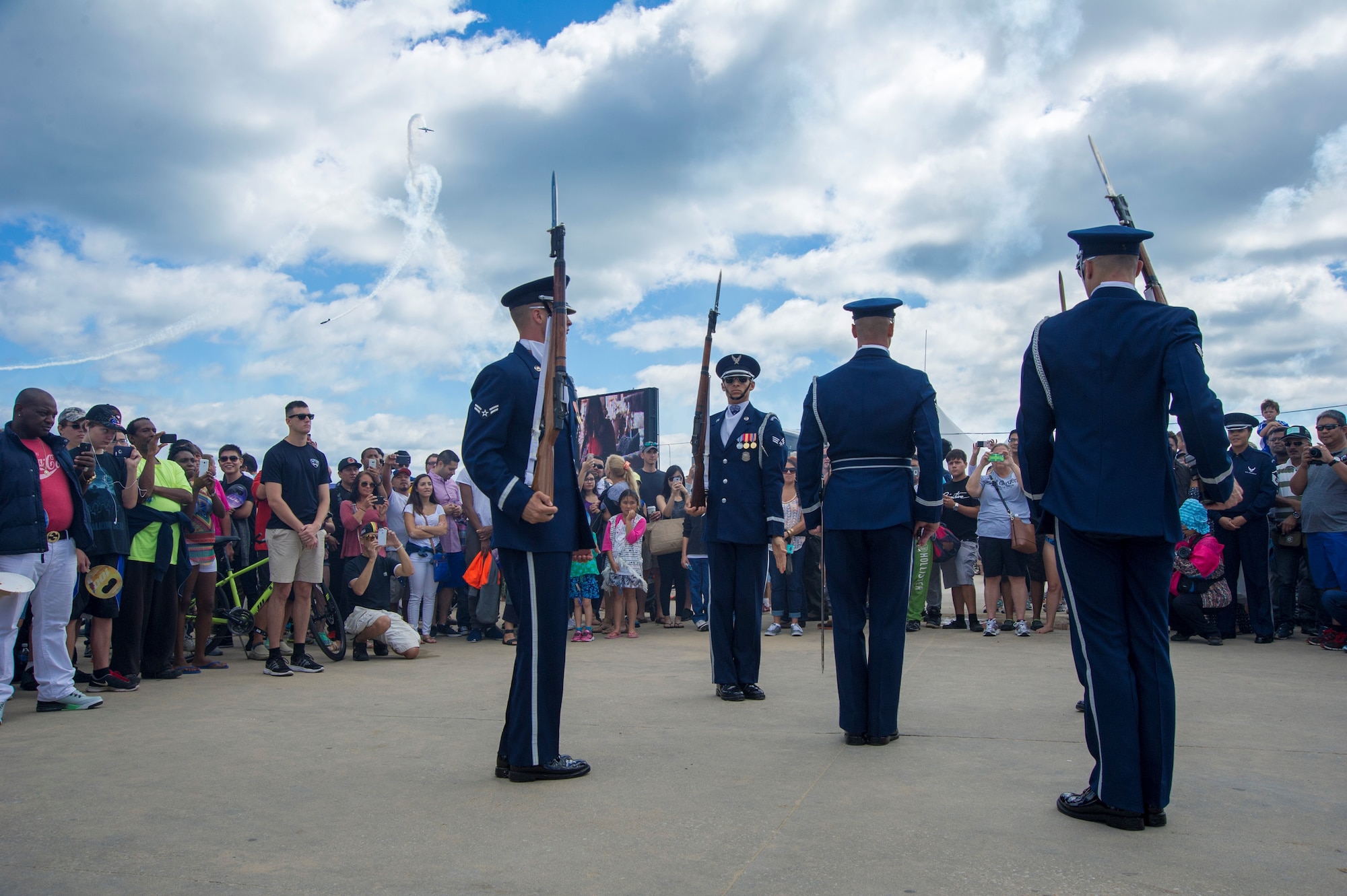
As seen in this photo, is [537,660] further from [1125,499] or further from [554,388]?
[1125,499]

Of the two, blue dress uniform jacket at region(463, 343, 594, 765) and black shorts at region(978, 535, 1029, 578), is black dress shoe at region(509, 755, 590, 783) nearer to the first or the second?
blue dress uniform jacket at region(463, 343, 594, 765)

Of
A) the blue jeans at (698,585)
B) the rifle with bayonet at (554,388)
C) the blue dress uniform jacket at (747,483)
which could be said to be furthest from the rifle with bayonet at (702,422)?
the blue jeans at (698,585)

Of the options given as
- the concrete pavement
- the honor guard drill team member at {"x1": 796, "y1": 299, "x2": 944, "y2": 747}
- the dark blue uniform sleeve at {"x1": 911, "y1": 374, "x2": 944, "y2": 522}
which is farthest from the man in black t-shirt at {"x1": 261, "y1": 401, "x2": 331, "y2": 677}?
the dark blue uniform sleeve at {"x1": 911, "y1": 374, "x2": 944, "y2": 522}

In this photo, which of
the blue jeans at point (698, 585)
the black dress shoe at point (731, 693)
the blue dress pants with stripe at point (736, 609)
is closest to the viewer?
the black dress shoe at point (731, 693)

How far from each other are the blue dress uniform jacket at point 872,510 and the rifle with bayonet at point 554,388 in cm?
151

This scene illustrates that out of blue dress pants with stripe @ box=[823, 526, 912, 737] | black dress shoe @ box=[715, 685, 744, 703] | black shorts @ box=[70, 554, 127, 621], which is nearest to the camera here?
blue dress pants with stripe @ box=[823, 526, 912, 737]

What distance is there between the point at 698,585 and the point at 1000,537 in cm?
354

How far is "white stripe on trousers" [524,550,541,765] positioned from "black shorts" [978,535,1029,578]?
6.88 meters

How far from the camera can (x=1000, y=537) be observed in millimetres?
9766

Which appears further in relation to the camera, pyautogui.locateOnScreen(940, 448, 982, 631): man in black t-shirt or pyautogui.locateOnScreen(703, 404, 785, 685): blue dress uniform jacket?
pyautogui.locateOnScreen(940, 448, 982, 631): man in black t-shirt

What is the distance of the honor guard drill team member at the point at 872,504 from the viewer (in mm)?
4609

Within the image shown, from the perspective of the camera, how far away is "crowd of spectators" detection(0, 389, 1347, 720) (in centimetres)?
588

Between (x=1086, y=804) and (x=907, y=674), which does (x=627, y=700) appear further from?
(x=1086, y=804)

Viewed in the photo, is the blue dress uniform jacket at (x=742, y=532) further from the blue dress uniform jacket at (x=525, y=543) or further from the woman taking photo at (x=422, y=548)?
the woman taking photo at (x=422, y=548)
